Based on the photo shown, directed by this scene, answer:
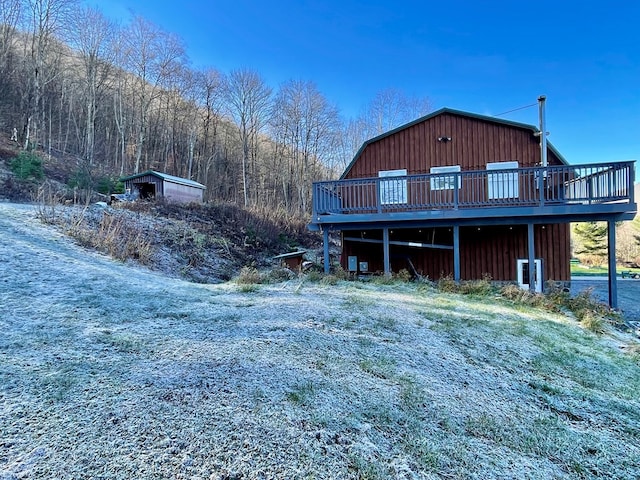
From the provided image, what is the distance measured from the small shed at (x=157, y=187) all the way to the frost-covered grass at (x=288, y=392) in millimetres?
11300

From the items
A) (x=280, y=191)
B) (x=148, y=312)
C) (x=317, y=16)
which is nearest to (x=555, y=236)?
(x=148, y=312)

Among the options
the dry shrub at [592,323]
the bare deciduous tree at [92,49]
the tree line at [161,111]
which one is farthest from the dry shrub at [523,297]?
the bare deciduous tree at [92,49]

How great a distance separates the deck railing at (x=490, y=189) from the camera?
25.6 feet

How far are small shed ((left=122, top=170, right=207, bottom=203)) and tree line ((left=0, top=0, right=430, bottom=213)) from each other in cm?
686

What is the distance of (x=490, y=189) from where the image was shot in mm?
9727

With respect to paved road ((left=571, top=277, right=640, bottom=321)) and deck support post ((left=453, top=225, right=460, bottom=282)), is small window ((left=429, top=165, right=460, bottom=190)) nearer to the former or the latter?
deck support post ((left=453, top=225, right=460, bottom=282))

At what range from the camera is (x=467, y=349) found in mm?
3791

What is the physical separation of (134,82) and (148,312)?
29.1 metres

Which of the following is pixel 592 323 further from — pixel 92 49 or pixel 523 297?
pixel 92 49

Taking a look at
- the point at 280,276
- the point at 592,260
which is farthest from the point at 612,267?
the point at 592,260

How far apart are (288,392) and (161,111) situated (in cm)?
3409

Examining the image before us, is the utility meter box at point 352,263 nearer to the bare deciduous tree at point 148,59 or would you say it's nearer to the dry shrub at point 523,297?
the dry shrub at point 523,297

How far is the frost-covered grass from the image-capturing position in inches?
71.0

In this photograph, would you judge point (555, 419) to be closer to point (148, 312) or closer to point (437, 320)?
point (437, 320)
